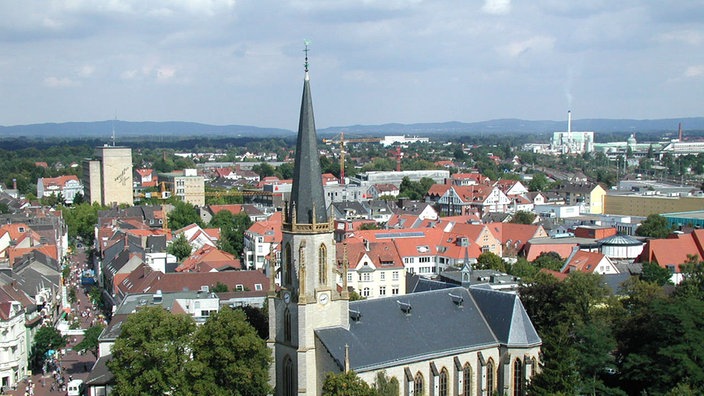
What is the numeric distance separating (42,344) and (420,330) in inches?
1468

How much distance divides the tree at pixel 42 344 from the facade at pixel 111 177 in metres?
123

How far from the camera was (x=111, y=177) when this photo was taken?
633ft

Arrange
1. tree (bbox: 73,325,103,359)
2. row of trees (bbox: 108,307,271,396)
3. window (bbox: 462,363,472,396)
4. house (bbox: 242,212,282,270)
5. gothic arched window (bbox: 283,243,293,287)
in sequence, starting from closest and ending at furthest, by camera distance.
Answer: gothic arched window (bbox: 283,243,293,287)
row of trees (bbox: 108,307,271,396)
window (bbox: 462,363,472,396)
tree (bbox: 73,325,103,359)
house (bbox: 242,212,282,270)

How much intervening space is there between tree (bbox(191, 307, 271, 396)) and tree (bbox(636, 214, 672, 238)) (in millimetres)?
81493

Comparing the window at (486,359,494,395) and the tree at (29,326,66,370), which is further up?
the window at (486,359,494,395)

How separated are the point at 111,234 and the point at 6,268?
109 feet

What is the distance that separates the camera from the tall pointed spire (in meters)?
45.6

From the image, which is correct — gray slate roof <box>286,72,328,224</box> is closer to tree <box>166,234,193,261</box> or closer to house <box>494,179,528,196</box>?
tree <box>166,234,193,261</box>

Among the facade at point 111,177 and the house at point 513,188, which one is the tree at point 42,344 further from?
the facade at point 111,177

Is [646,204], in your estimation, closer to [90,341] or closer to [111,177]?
[111,177]

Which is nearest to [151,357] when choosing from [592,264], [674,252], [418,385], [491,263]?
[418,385]

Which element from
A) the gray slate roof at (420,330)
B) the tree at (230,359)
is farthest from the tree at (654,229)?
the tree at (230,359)

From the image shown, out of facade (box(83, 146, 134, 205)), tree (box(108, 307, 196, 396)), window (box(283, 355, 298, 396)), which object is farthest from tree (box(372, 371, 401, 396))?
facade (box(83, 146, 134, 205))

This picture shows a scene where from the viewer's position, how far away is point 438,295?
173 feet
